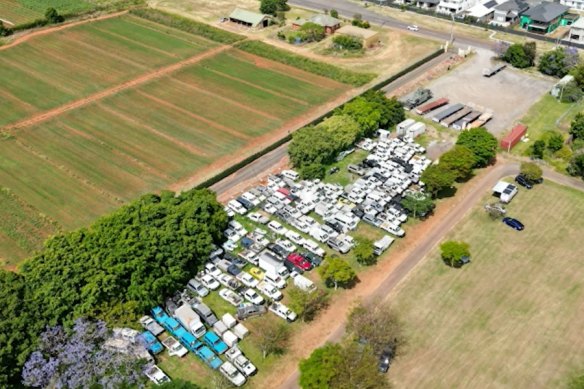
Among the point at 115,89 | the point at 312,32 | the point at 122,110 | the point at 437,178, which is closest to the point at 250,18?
the point at 312,32

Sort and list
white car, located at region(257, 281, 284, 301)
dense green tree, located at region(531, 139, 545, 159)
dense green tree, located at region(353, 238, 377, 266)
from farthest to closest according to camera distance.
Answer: dense green tree, located at region(531, 139, 545, 159) < dense green tree, located at region(353, 238, 377, 266) < white car, located at region(257, 281, 284, 301)

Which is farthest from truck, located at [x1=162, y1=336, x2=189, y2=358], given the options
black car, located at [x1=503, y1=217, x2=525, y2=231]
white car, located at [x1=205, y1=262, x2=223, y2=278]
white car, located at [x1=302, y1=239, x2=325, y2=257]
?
black car, located at [x1=503, y1=217, x2=525, y2=231]

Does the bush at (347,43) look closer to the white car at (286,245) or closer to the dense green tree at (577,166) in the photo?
the dense green tree at (577,166)

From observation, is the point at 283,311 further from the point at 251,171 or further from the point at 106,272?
the point at 251,171

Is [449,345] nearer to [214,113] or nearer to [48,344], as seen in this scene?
[48,344]

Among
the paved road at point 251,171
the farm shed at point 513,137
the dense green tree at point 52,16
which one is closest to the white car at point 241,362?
the paved road at point 251,171

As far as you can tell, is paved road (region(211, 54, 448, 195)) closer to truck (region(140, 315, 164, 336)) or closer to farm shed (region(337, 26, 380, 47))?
truck (region(140, 315, 164, 336))
